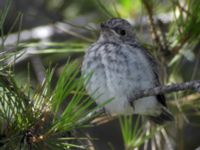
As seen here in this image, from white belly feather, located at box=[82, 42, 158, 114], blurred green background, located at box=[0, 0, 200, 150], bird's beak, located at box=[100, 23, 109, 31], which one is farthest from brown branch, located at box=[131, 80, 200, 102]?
bird's beak, located at box=[100, 23, 109, 31]

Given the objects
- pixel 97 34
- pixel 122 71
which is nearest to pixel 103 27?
pixel 97 34

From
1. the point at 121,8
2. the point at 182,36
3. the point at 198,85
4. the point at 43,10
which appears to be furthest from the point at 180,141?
the point at 43,10

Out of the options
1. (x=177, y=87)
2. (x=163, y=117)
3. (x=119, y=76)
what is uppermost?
(x=119, y=76)

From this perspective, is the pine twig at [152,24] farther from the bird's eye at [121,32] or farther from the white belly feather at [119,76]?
the bird's eye at [121,32]

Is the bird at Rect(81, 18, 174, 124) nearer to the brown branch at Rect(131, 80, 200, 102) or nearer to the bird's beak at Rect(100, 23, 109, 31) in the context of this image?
the bird's beak at Rect(100, 23, 109, 31)

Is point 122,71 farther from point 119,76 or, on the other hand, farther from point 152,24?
point 152,24

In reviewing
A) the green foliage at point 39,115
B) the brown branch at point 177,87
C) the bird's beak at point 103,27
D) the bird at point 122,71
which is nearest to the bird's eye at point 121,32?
the bird at point 122,71

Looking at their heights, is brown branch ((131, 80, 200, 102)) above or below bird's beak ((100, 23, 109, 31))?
below

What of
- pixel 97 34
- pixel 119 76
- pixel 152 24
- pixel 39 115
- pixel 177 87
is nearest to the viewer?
pixel 39 115
